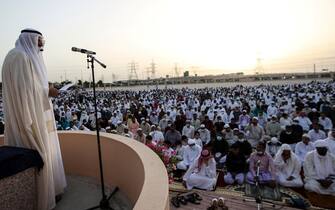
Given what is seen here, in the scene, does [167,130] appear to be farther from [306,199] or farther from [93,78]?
[93,78]

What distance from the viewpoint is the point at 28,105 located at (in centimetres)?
214

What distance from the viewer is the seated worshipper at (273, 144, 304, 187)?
5.48m

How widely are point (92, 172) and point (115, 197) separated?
60 cm

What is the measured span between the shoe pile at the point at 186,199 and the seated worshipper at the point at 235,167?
1.22 m

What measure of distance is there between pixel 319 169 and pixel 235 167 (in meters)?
1.55

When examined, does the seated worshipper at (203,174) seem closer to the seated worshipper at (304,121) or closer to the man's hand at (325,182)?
the man's hand at (325,182)

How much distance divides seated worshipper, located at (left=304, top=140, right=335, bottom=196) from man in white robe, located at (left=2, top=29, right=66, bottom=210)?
463 cm

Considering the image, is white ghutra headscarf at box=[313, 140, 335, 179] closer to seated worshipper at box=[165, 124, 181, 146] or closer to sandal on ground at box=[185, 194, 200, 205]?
sandal on ground at box=[185, 194, 200, 205]

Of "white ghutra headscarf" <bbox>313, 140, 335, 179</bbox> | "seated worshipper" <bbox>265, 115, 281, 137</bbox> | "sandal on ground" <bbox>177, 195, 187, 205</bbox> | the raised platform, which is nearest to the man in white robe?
the raised platform

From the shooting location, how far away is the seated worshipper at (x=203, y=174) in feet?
18.3

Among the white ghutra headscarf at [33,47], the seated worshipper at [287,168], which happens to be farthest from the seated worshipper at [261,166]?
the white ghutra headscarf at [33,47]

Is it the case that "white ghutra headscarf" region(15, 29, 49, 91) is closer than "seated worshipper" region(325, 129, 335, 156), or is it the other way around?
"white ghutra headscarf" region(15, 29, 49, 91)

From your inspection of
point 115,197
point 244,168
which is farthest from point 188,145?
point 115,197

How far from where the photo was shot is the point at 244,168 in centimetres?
607
